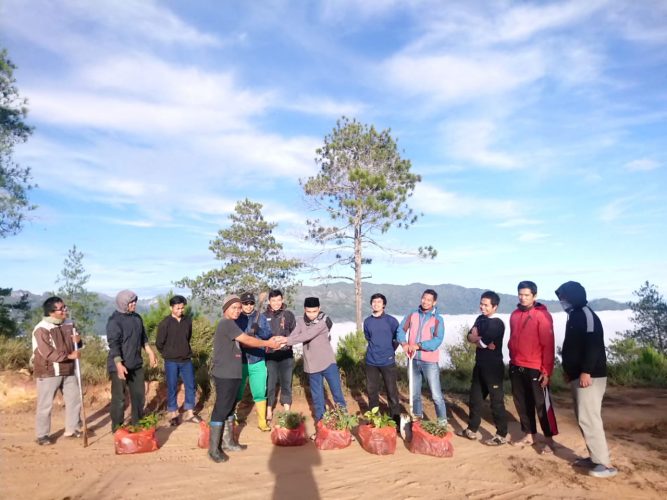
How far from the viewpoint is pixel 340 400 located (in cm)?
650

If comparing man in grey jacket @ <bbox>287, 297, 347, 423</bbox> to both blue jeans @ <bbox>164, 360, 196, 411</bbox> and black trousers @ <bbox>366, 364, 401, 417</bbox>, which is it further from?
blue jeans @ <bbox>164, 360, 196, 411</bbox>

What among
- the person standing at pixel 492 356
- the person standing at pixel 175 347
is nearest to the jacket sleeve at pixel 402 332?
the person standing at pixel 492 356

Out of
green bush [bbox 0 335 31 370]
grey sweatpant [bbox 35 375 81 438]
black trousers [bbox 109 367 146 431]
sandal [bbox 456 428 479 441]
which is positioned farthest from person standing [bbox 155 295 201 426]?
green bush [bbox 0 335 31 370]

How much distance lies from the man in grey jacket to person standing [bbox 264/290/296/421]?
716 millimetres

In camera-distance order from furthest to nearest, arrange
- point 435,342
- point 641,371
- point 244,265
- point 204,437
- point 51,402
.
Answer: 1. point 244,265
2. point 641,371
3. point 435,342
4. point 51,402
5. point 204,437

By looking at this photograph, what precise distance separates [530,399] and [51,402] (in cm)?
627

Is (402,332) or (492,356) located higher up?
(402,332)

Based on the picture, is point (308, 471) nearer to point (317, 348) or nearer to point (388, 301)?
point (317, 348)

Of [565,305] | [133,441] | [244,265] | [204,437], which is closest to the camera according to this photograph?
[565,305]

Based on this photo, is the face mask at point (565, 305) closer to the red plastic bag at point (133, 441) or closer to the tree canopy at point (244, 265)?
the red plastic bag at point (133, 441)

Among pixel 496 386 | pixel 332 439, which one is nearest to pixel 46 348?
pixel 332 439

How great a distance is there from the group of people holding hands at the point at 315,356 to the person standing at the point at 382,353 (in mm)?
14

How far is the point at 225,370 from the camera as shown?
5625 mm

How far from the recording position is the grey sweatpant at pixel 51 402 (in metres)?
6.22
